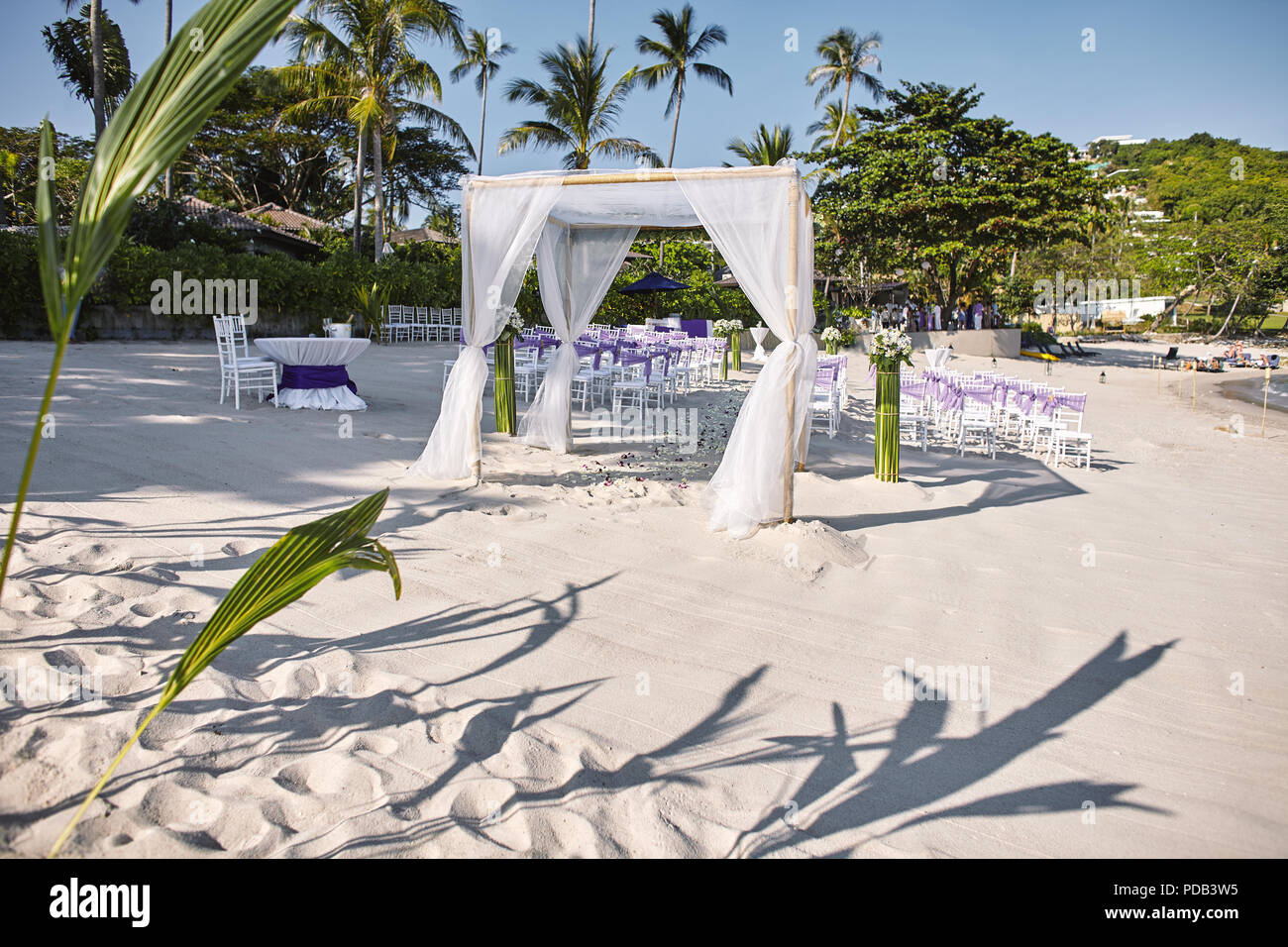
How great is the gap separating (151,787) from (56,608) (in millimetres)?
1531

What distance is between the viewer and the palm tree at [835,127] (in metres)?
33.7

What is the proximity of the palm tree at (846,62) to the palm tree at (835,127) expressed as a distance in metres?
0.11

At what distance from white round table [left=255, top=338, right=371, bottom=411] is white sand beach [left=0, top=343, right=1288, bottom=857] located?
1745mm

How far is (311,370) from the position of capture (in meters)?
8.48

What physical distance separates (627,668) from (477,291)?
12.7 feet

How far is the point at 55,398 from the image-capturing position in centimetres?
771

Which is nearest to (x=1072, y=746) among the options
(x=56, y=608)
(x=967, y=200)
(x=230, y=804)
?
(x=230, y=804)

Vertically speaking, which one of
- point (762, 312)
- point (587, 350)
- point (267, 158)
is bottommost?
point (762, 312)

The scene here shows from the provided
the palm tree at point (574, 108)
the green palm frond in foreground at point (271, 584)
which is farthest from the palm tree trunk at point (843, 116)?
the green palm frond in foreground at point (271, 584)

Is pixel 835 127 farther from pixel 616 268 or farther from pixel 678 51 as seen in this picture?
pixel 616 268

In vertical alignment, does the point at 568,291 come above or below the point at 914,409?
above

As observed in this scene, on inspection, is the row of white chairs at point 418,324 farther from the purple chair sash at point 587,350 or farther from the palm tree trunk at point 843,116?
the palm tree trunk at point 843,116

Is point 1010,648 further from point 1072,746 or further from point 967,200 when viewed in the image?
point 967,200

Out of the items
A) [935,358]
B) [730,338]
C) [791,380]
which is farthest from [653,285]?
[791,380]
